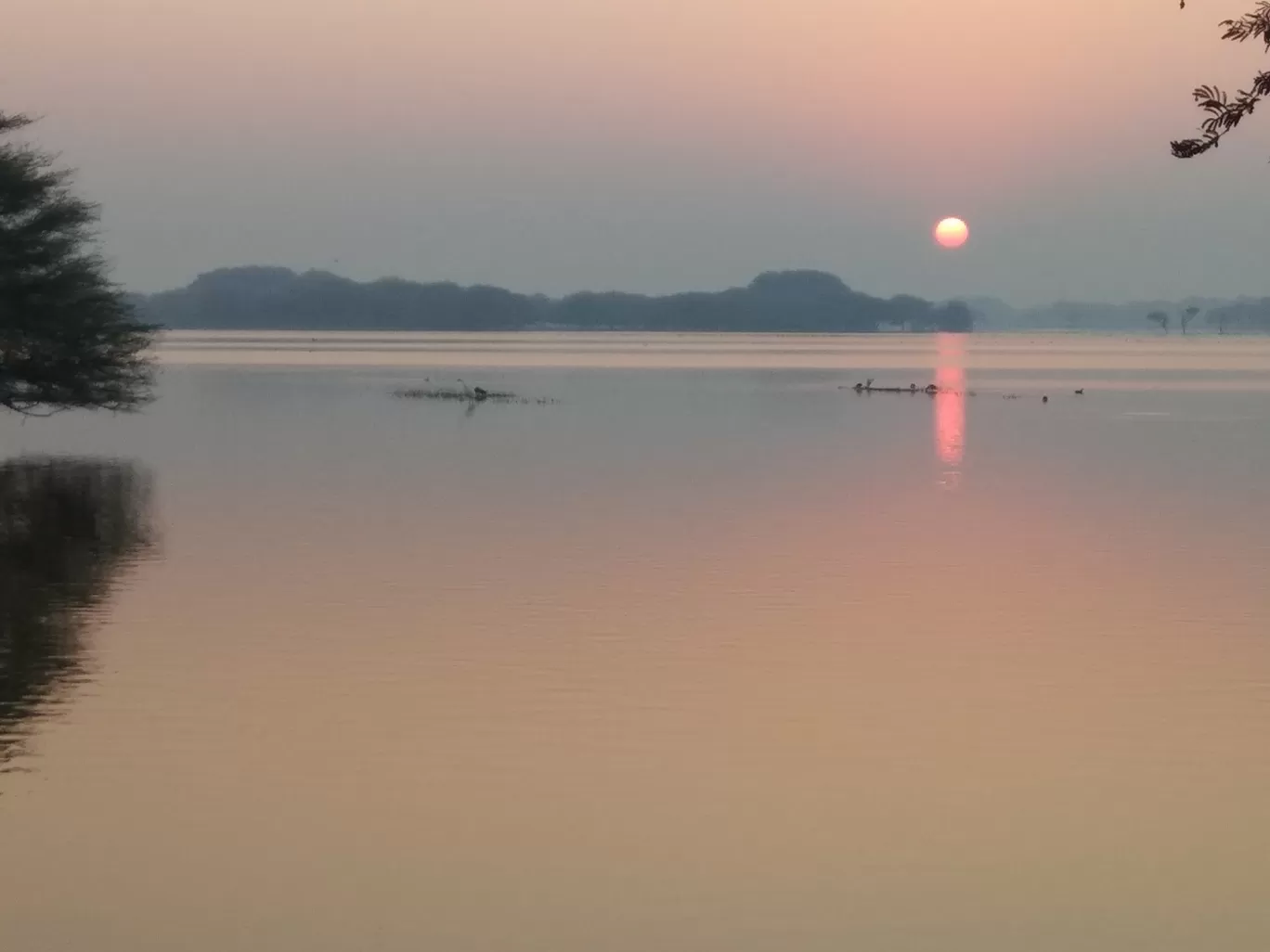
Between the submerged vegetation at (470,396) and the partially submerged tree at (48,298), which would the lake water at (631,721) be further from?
the submerged vegetation at (470,396)

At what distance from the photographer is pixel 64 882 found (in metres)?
13.9

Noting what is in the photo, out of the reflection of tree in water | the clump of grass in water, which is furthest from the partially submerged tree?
the clump of grass in water

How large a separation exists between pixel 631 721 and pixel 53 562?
15.7 m

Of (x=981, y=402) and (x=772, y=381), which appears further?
(x=772, y=381)

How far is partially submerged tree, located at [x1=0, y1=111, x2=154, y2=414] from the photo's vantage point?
5309 centimetres

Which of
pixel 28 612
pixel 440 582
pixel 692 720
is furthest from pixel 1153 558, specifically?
pixel 28 612

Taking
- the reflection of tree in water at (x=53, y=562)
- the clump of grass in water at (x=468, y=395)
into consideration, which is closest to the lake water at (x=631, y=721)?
the reflection of tree in water at (x=53, y=562)

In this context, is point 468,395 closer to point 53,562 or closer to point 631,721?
point 53,562

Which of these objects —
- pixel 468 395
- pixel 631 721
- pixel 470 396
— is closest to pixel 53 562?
pixel 631 721

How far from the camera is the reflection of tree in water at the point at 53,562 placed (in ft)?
67.6

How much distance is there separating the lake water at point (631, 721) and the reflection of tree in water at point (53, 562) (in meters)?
0.12

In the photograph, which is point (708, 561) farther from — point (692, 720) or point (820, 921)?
point (820, 921)

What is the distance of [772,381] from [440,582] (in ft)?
356

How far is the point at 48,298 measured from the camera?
175ft
